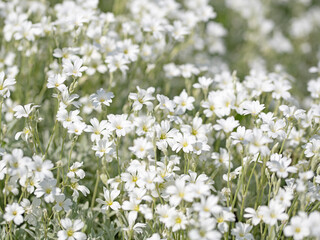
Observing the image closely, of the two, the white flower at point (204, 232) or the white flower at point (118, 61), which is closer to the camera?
the white flower at point (204, 232)

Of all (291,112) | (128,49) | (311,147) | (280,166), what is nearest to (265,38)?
(128,49)

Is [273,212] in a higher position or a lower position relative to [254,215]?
higher

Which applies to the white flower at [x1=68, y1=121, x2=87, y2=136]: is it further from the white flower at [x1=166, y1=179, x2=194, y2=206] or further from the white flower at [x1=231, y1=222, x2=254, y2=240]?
the white flower at [x1=231, y1=222, x2=254, y2=240]

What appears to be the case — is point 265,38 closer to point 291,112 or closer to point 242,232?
point 291,112

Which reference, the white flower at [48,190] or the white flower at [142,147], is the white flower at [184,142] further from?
the white flower at [48,190]

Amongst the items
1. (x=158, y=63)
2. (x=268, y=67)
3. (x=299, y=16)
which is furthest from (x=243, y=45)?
(x=158, y=63)

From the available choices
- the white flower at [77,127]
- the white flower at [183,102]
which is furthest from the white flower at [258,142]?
the white flower at [77,127]
